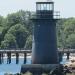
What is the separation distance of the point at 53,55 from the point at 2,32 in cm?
11611

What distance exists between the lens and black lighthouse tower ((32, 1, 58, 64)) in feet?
248

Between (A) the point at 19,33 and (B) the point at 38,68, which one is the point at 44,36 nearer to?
(B) the point at 38,68

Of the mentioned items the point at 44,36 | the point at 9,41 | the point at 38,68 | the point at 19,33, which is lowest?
the point at 9,41

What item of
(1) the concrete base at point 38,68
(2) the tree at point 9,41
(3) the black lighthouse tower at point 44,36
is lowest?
(2) the tree at point 9,41

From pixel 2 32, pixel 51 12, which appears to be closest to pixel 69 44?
pixel 2 32

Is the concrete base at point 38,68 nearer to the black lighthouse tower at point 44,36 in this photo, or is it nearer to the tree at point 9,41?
the black lighthouse tower at point 44,36

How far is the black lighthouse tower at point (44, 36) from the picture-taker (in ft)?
248

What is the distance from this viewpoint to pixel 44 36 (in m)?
75.8

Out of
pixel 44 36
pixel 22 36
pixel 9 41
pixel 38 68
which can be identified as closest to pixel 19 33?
pixel 22 36

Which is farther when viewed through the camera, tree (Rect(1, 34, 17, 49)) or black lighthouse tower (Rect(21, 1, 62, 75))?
tree (Rect(1, 34, 17, 49))

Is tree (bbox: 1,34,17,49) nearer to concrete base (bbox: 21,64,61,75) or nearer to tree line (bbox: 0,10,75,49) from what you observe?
tree line (bbox: 0,10,75,49)

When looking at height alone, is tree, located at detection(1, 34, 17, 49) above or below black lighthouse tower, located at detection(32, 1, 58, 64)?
below

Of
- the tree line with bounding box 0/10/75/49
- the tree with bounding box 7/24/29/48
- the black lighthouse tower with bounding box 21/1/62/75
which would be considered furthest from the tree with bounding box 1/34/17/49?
the black lighthouse tower with bounding box 21/1/62/75

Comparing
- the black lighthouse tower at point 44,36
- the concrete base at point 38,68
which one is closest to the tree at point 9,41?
the black lighthouse tower at point 44,36
